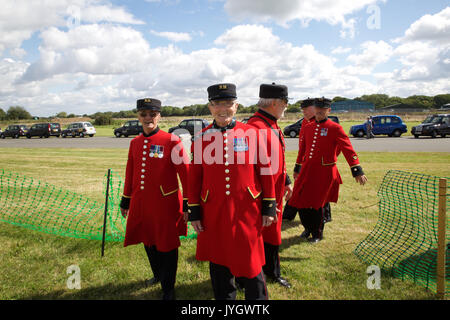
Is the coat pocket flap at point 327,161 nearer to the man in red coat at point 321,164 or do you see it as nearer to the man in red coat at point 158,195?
the man in red coat at point 321,164

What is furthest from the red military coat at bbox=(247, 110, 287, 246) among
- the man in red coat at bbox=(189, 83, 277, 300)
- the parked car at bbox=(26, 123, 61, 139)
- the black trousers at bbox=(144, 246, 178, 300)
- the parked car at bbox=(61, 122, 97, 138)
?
the parked car at bbox=(26, 123, 61, 139)

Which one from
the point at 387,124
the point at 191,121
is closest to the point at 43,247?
the point at 191,121

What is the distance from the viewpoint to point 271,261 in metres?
3.60

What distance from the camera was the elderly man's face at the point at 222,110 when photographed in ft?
8.61

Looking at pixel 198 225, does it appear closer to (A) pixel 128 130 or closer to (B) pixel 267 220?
(B) pixel 267 220

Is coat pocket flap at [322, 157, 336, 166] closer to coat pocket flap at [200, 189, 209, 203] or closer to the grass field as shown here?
the grass field

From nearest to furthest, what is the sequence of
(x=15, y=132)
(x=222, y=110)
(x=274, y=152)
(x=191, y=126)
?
(x=222, y=110) < (x=274, y=152) < (x=191, y=126) < (x=15, y=132)

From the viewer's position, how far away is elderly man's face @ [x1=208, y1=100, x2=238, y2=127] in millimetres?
2623

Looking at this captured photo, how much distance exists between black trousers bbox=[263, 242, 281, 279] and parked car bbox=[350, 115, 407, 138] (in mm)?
22968

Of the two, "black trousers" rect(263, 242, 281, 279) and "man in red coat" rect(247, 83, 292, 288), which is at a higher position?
"man in red coat" rect(247, 83, 292, 288)

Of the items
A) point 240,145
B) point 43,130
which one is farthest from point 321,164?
point 43,130

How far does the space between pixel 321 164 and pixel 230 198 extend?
2528 millimetres

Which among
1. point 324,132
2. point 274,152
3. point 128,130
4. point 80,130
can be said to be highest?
point 80,130

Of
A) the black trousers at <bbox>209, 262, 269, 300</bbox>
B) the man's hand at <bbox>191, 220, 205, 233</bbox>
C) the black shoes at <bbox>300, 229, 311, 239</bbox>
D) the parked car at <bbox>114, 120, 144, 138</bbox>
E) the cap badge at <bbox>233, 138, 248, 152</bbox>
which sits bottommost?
the black shoes at <bbox>300, 229, 311, 239</bbox>
